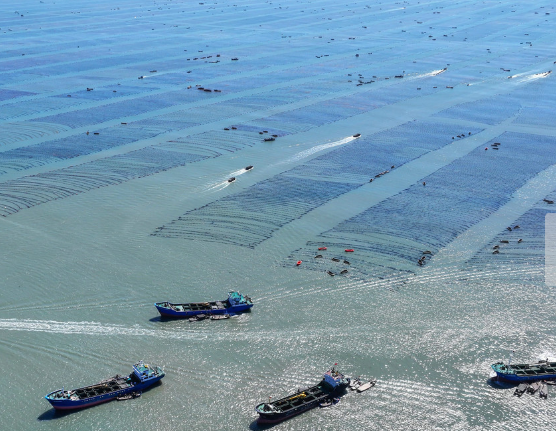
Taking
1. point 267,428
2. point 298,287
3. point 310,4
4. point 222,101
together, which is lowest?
point 267,428

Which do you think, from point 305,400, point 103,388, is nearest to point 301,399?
point 305,400

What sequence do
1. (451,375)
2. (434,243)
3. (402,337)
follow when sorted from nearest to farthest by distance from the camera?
(451,375)
(402,337)
(434,243)

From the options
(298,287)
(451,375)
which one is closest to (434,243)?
(298,287)

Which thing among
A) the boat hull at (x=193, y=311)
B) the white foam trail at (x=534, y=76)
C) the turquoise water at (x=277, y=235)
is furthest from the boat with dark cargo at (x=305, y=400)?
the white foam trail at (x=534, y=76)

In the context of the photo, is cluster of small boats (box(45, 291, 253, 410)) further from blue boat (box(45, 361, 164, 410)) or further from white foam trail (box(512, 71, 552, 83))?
white foam trail (box(512, 71, 552, 83))

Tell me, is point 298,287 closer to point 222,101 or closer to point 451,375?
point 451,375

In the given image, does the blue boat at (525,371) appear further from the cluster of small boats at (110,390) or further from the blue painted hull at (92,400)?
the blue painted hull at (92,400)

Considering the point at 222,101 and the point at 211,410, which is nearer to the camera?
the point at 211,410

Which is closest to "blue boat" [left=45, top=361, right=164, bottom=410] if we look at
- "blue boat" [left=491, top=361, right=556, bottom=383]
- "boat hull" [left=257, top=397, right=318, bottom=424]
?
"boat hull" [left=257, top=397, right=318, bottom=424]
